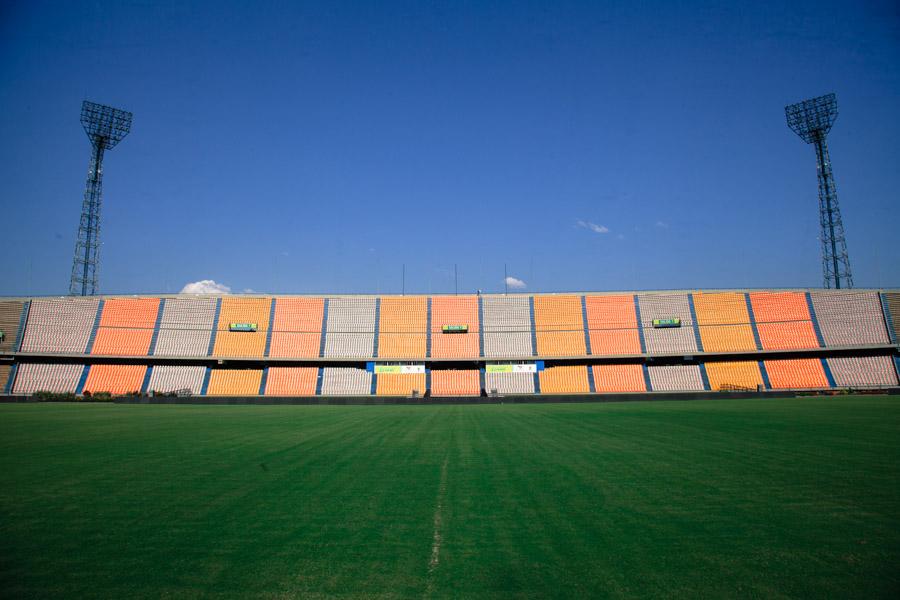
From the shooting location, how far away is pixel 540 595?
4.15 m

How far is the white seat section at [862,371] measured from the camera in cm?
4173

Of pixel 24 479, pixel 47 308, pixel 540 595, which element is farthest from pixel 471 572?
pixel 47 308

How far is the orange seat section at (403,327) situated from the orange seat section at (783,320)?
34.5 metres

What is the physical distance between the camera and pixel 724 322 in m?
48.8

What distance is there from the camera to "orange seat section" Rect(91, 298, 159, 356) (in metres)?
46.7

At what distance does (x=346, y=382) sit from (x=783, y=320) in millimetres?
45078

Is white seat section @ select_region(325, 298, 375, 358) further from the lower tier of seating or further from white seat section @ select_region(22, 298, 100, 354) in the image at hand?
white seat section @ select_region(22, 298, 100, 354)

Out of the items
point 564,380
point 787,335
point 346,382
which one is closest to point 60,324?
point 346,382

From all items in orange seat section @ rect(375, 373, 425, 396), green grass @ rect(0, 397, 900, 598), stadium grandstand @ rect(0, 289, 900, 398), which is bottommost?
green grass @ rect(0, 397, 900, 598)

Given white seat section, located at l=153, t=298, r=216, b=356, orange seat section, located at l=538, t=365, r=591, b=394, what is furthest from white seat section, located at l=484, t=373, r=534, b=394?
white seat section, located at l=153, t=298, r=216, b=356

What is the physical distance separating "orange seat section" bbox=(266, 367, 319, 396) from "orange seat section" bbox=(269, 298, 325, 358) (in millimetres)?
1486

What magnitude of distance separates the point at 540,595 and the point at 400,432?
1291 centimetres

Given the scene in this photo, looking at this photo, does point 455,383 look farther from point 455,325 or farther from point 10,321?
point 10,321

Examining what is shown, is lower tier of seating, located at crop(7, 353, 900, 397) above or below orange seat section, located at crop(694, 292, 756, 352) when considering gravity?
below
